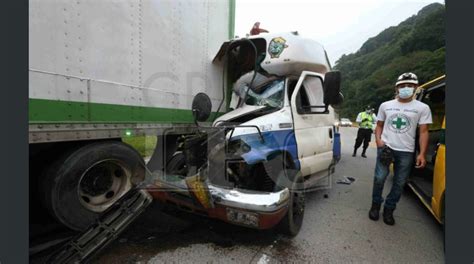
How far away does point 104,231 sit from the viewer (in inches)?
91.4

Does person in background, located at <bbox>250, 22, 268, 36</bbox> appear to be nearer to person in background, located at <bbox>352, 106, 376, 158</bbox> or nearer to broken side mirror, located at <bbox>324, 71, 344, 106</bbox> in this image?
broken side mirror, located at <bbox>324, 71, 344, 106</bbox>

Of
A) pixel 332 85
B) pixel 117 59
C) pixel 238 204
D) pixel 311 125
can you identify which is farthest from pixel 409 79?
pixel 117 59

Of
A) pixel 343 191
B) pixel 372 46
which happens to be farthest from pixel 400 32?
pixel 343 191

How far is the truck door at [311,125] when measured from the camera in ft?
11.5

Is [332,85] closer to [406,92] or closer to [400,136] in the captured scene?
[406,92]

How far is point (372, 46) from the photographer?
86.1m

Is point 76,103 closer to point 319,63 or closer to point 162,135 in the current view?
point 162,135

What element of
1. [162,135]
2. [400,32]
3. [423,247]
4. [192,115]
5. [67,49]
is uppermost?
[400,32]

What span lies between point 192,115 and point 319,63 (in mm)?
2291

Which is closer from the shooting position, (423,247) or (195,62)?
(423,247)

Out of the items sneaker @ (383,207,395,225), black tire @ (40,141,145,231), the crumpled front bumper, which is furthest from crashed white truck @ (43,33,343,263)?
sneaker @ (383,207,395,225)

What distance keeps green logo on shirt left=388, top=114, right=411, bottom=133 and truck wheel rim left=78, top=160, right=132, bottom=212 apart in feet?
11.8

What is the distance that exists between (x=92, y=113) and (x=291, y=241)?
8.69 ft

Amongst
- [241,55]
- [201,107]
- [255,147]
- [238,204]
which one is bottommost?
[238,204]
